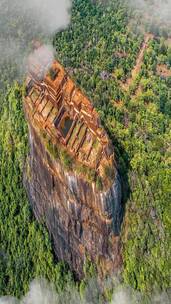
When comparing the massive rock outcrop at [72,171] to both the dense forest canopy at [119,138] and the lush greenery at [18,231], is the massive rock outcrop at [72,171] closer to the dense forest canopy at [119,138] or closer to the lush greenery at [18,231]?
the lush greenery at [18,231]

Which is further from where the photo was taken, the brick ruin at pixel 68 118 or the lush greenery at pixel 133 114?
the lush greenery at pixel 133 114

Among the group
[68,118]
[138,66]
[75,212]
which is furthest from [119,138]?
[138,66]

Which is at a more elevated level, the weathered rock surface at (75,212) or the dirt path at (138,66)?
the dirt path at (138,66)

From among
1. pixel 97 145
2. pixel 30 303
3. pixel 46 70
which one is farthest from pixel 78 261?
pixel 46 70

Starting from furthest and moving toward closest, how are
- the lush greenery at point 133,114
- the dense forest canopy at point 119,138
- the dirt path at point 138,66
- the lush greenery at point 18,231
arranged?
the dirt path at point 138,66
the lush greenery at point 18,231
the dense forest canopy at point 119,138
the lush greenery at point 133,114

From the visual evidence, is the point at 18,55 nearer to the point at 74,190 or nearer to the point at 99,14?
the point at 99,14

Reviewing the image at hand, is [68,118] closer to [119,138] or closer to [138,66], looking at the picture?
[119,138]

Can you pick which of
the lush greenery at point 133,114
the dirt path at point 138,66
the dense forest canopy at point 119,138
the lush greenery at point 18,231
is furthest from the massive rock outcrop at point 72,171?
the dirt path at point 138,66

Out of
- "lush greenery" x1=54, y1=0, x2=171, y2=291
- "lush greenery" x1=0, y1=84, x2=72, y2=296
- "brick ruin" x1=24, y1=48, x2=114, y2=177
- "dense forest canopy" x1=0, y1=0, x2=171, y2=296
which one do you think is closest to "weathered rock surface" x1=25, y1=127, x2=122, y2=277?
"dense forest canopy" x1=0, y1=0, x2=171, y2=296
